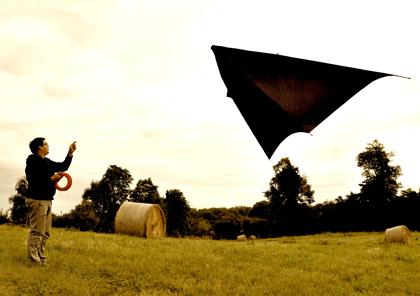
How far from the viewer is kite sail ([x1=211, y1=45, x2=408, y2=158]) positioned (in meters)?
6.27

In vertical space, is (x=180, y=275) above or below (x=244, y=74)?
below

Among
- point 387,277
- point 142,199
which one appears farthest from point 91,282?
point 142,199

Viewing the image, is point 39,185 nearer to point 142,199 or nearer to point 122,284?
point 122,284

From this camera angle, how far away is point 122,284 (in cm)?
644

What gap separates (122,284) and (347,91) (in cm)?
624

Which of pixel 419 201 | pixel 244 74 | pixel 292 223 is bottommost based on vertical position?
pixel 292 223

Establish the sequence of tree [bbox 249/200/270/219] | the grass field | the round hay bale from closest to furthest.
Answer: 1. the grass field
2. the round hay bale
3. tree [bbox 249/200/270/219]

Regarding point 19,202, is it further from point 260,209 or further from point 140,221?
point 260,209

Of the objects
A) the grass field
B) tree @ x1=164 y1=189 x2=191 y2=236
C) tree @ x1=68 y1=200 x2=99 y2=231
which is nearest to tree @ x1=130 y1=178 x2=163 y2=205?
tree @ x1=164 y1=189 x2=191 y2=236

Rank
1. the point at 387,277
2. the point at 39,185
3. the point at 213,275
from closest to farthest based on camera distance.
Result: the point at 39,185, the point at 213,275, the point at 387,277

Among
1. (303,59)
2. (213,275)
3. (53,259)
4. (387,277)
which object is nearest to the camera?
(303,59)

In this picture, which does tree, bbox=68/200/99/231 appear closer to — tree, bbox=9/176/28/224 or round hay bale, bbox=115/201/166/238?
tree, bbox=9/176/28/224

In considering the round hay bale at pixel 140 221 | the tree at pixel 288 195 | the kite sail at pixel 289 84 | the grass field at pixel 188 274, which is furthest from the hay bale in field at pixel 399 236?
the tree at pixel 288 195

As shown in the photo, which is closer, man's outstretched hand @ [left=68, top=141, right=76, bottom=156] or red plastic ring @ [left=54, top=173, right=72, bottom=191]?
red plastic ring @ [left=54, top=173, right=72, bottom=191]
